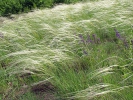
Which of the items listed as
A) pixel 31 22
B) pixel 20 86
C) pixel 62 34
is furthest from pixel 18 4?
pixel 20 86

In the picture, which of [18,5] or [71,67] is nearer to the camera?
[71,67]

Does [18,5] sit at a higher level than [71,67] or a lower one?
lower

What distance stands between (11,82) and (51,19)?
1.89 m

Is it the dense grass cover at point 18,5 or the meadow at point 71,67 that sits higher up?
the meadow at point 71,67

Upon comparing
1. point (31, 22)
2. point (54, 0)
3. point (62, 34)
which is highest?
point (62, 34)

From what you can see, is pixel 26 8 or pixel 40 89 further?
pixel 26 8

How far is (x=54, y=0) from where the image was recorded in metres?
8.48

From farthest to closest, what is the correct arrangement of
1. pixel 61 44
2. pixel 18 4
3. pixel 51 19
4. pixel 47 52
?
1. pixel 18 4
2. pixel 51 19
3. pixel 61 44
4. pixel 47 52

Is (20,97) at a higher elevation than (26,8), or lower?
higher

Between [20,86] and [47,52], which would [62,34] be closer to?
[47,52]

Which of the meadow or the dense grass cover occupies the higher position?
the meadow

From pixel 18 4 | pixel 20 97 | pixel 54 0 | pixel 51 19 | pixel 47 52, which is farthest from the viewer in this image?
pixel 54 0

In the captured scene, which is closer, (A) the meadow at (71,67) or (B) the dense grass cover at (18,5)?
(A) the meadow at (71,67)

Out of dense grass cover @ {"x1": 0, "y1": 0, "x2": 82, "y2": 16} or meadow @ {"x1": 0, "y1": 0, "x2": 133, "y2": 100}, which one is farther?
dense grass cover @ {"x1": 0, "y1": 0, "x2": 82, "y2": 16}
